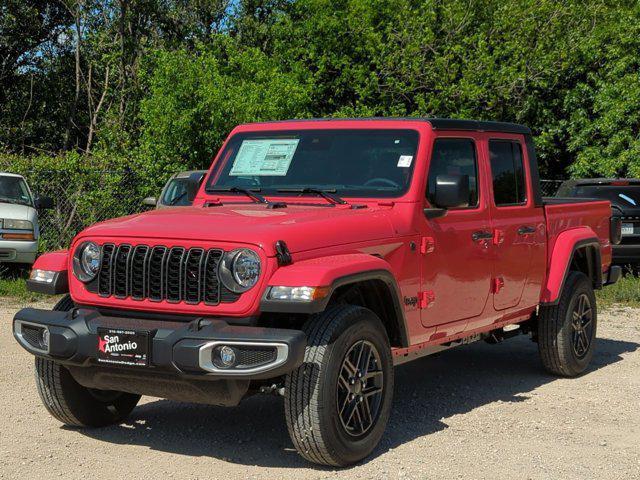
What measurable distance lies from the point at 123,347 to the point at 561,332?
409cm

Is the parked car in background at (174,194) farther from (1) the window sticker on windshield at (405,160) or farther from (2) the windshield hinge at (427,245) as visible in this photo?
(2) the windshield hinge at (427,245)

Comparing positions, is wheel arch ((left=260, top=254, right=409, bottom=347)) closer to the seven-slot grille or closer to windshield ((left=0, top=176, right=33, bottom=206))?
the seven-slot grille

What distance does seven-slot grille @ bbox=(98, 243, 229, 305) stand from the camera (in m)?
5.52

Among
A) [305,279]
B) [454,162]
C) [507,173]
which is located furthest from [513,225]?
[305,279]

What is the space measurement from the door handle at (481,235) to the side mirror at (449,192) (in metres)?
0.50

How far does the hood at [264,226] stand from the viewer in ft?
18.2

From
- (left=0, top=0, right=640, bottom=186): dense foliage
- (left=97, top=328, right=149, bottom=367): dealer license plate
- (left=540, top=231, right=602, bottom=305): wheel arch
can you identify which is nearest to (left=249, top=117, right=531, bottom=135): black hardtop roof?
(left=540, top=231, right=602, bottom=305): wheel arch

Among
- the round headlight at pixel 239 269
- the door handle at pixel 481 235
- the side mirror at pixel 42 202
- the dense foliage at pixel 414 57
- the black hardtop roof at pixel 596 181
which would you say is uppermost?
the dense foliage at pixel 414 57

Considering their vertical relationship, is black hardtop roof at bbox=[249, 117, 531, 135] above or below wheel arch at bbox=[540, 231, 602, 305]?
above

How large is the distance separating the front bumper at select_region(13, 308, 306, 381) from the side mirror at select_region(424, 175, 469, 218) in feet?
5.13

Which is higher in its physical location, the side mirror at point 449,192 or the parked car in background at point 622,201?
the side mirror at point 449,192

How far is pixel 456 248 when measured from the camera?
684cm

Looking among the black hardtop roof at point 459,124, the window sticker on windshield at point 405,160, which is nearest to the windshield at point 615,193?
the black hardtop roof at point 459,124

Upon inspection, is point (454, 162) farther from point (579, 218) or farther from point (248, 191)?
point (579, 218)
